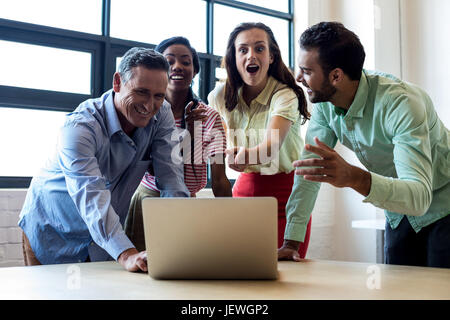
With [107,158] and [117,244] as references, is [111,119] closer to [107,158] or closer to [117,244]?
[107,158]

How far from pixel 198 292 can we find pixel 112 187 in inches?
33.0

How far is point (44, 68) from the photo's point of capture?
340cm

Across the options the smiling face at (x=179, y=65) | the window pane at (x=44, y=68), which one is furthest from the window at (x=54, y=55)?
the smiling face at (x=179, y=65)

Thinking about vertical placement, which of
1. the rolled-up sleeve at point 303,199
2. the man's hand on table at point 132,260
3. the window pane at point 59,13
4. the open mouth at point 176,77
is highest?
the window pane at point 59,13

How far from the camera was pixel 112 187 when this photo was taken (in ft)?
5.82

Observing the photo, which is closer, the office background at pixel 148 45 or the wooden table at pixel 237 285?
the wooden table at pixel 237 285

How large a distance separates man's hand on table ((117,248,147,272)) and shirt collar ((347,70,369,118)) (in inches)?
31.8

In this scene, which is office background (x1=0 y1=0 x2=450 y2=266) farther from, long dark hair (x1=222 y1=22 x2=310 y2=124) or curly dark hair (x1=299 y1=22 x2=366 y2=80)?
curly dark hair (x1=299 y1=22 x2=366 y2=80)

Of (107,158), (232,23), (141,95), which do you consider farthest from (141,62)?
(232,23)

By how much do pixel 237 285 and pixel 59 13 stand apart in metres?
2.95

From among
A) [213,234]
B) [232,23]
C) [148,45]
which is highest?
[232,23]

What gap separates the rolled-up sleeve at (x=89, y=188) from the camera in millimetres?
1446

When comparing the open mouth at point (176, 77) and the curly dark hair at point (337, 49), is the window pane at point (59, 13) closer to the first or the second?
the open mouth at point (176, 77)

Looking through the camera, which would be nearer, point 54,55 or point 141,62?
point 141,62
